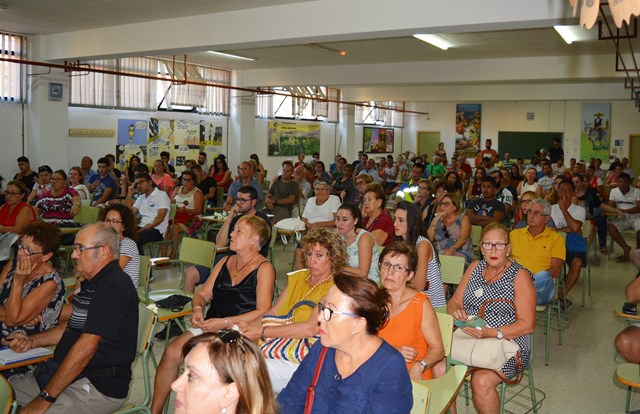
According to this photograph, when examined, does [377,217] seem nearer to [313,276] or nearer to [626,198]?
[313,276]

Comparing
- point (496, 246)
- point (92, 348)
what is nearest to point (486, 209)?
point (496, 246)

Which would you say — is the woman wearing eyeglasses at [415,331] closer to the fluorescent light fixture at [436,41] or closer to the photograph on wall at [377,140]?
the fluorescent light fixture at [436,41]

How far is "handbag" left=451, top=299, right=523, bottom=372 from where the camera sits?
341 centimetres

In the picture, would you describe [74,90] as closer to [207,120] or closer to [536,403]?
A: [207,120]

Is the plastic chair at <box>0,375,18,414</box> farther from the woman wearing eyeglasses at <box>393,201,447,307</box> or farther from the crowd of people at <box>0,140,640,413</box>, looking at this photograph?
the woman wearing eyeglasses at <box>393,201,447,307</box>

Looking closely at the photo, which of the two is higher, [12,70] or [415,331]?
[12,70]

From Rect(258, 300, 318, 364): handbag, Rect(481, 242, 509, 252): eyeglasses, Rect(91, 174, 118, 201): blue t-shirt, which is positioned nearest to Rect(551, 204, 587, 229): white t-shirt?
Rect(481, 242, 509, 252): eyeglasses

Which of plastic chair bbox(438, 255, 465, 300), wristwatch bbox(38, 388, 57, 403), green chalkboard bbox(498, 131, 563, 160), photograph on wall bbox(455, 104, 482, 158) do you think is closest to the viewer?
wristwatch bbox(38, 388, 57, 403)

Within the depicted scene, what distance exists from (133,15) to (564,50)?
24.5ft

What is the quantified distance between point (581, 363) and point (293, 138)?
14.5 m

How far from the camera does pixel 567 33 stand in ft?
30.3

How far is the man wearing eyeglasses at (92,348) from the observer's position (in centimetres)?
275

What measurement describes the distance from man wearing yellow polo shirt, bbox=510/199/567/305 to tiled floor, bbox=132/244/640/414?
67 cm

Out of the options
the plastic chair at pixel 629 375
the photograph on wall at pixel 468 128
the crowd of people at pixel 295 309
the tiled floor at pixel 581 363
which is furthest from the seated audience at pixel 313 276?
the photograph on wall at pixel 468 128
